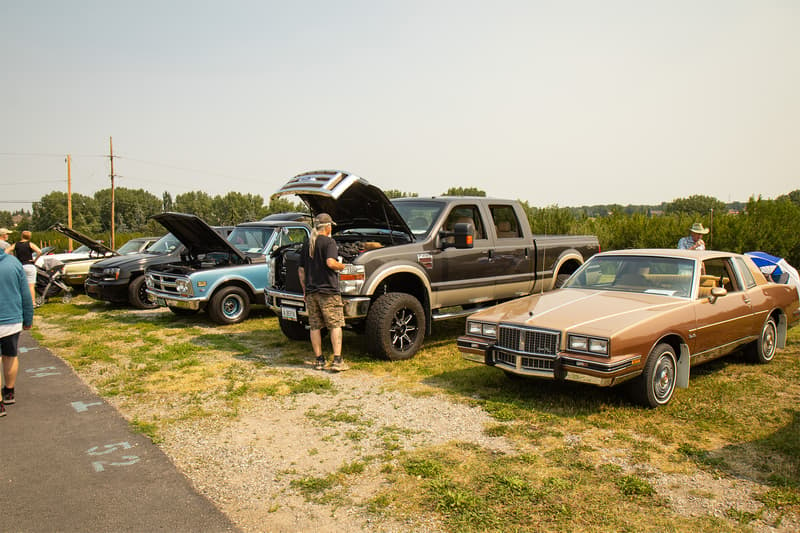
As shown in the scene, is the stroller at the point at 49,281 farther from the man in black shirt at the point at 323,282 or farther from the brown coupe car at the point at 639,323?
the brown coupe car at the point at 639,323

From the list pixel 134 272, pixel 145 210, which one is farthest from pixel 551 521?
pixel 145 210

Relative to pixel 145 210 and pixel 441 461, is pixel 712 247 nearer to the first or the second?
pixel 441 461

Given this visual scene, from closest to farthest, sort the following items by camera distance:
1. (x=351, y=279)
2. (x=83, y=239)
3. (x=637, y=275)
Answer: (x=637, y=275), (x=351, y=279), (x=83, y=239)

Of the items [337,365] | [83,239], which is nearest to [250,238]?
[337,365]

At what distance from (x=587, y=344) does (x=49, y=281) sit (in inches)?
574

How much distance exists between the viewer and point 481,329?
6254mm

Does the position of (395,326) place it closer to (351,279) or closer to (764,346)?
(351,279)

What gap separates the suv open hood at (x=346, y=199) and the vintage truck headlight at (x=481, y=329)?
2367 millimetres

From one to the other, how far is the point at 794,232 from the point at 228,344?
19.6m

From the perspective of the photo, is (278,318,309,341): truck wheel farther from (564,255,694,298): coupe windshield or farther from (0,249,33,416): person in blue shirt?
(564,255,694,298): coupe windshield

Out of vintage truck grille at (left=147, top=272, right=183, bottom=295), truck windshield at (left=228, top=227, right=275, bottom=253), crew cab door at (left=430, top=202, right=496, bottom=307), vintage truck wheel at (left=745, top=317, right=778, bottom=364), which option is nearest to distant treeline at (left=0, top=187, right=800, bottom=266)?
truck windshield at (left=228, top=227, right=275, bottom=253)

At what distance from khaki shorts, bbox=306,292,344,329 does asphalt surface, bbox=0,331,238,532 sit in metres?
2.51

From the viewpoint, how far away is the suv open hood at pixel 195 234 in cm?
1076

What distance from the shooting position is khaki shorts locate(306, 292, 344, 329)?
23.8 feet
